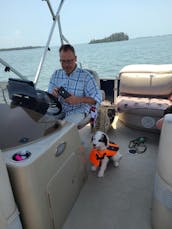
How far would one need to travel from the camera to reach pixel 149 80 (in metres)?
2.72

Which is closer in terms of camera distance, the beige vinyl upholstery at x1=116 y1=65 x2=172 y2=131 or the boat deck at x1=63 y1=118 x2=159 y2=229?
the boat deck at x1=63 y1=118 x2=159 y2=229

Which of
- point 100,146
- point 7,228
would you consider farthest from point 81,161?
point 7,228

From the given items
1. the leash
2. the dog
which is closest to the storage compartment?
the dog

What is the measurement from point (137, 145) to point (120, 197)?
2.68ft

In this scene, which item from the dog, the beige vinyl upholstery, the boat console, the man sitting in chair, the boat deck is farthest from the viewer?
the beige vinyl upholstery

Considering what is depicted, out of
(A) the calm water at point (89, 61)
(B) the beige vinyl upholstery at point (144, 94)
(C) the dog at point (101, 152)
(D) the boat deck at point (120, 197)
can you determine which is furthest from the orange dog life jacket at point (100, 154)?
(A) the calm water at point (89, 61)

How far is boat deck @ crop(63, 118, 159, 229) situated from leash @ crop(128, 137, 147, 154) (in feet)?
0.17

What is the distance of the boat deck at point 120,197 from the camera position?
4.60 ft

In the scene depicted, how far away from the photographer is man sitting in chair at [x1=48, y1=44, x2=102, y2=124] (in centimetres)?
192

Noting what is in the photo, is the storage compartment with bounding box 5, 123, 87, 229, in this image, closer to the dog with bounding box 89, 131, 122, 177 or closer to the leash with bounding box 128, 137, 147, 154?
the dog with bounding box 89, 131, 122, 177

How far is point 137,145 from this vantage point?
2.32m

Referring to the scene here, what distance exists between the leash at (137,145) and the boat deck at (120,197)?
52 mm

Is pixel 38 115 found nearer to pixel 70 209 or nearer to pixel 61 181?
pixel 61 181

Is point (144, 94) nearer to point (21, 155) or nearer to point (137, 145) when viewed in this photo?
point (137, 145)
